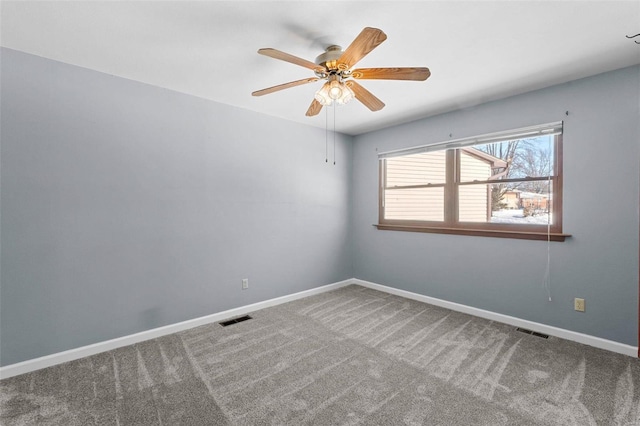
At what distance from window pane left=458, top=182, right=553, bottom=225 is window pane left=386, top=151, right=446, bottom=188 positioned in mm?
400

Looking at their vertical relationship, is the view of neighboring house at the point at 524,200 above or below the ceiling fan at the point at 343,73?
below

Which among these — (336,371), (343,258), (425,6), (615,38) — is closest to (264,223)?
(343,258)

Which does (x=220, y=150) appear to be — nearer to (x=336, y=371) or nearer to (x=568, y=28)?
(x=336, y=371)

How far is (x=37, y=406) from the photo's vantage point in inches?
72.1

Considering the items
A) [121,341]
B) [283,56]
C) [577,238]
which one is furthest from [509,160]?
[121,341]

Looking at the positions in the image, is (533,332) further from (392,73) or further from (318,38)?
(318,38)

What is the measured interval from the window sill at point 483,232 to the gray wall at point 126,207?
5.01ft

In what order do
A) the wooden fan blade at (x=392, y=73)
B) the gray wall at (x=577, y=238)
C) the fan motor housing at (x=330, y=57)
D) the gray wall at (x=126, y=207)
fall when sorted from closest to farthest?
1. the wooden fan blade at (x=392, y=73)
2. the fan motor housing at (x=330, y=57)
3. the gray wall at (x=126, y=207)
4. the gray wall at (x=577, y=238)

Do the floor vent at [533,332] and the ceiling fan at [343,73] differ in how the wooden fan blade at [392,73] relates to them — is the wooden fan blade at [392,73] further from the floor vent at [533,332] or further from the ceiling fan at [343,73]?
the floor vent at [533,332]

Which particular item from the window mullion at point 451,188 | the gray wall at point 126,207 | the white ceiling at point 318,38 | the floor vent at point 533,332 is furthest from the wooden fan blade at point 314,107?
the floor vent at point 533,332

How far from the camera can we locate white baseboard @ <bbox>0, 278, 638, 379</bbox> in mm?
2248

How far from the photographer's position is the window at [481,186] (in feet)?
9.53

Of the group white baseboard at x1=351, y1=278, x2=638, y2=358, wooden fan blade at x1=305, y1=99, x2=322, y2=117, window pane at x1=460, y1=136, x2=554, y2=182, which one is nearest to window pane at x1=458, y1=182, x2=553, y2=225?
window pane at x1=460, y1=136, x2=554, y2=182

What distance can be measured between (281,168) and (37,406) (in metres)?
3.01
